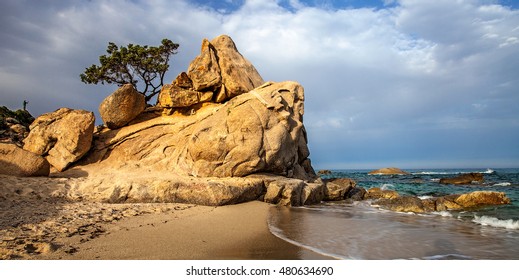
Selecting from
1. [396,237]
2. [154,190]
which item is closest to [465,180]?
[396,237]

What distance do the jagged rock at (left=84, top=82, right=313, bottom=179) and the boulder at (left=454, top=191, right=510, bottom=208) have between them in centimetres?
895

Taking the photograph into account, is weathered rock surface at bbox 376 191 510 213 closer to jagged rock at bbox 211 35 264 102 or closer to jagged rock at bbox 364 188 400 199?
jagged rock at bbox 364 188 400 199

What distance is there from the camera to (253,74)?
21031 millimetres

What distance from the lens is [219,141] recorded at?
13945mm

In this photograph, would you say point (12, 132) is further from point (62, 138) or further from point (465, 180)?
point (465, 180)

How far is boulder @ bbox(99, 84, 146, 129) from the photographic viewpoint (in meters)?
16.4

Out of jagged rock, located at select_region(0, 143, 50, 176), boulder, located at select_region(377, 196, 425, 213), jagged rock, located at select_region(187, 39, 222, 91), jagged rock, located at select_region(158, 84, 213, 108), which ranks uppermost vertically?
jagged rock, located at select_region(187, 39, 222, 91)

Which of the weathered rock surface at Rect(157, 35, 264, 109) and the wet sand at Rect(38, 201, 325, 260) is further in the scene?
the weathered rock surface at Rect(157, 35, 264, 109)

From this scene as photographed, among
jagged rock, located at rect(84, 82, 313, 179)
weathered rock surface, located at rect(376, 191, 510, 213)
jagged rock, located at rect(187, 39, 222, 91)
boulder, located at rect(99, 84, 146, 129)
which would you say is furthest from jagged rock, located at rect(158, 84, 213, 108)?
weathered rock surface, located at rect(376, 191, 510, 213)

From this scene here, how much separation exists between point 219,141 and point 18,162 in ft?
26.0

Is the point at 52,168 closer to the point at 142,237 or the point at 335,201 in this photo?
the point at 142,237

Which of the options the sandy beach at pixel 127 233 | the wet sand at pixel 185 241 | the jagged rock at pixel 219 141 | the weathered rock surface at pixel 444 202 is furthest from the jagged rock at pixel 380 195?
the wet sand at pixel 185 241

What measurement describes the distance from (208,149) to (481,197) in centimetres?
1542
